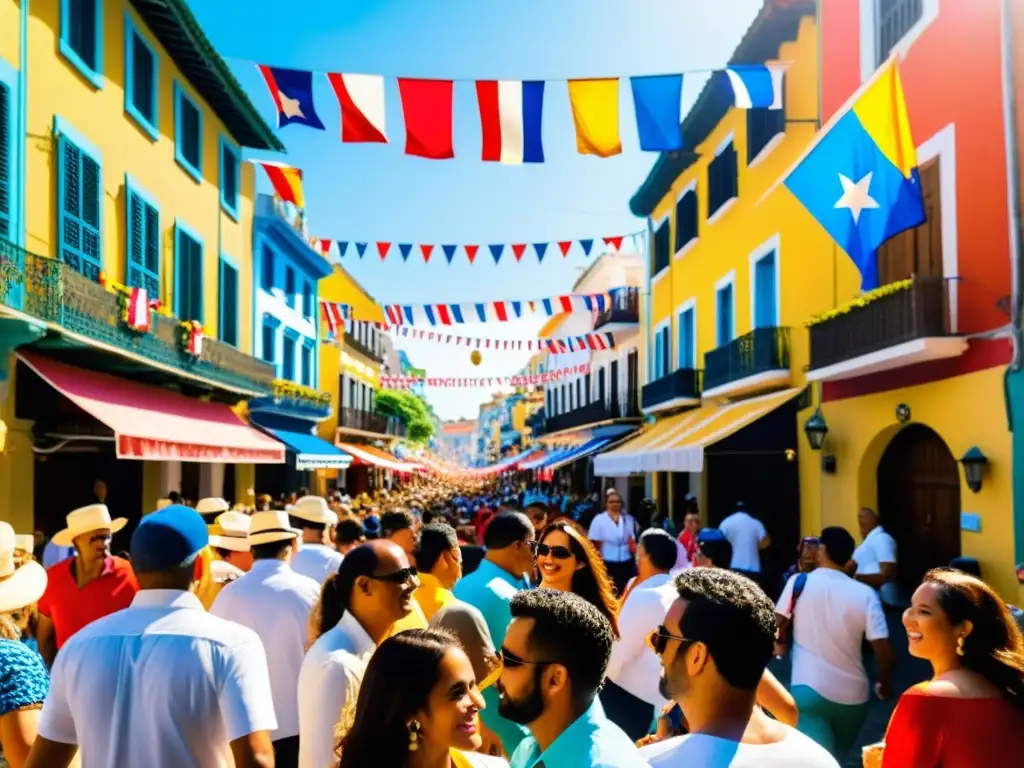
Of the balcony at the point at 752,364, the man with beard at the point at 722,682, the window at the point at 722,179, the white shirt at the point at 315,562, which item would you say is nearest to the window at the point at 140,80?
the white shirt at the point at 315,562

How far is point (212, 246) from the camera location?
17562 mm

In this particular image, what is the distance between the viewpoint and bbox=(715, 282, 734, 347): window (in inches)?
664

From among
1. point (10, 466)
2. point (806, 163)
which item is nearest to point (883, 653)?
point (806, 163)

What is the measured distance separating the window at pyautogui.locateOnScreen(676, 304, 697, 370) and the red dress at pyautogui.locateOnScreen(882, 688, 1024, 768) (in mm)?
16984

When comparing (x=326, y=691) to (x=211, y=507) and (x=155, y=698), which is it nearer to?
(x=155, y=698)

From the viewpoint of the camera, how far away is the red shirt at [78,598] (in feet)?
15.6

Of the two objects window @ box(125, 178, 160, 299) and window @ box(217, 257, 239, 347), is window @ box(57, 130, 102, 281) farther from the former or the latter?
window @ box(217, 257, 239, 347)

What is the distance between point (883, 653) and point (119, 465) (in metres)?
13.5

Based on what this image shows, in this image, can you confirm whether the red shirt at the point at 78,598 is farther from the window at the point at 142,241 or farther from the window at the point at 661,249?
the window at the point at 661,249

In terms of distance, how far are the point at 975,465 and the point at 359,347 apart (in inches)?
1257

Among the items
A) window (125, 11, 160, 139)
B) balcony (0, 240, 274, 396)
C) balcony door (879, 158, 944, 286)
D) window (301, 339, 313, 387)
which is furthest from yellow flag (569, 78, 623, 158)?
window (301, 339, 313, 387)

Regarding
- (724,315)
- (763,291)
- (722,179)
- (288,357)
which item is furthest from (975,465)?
(288,357)

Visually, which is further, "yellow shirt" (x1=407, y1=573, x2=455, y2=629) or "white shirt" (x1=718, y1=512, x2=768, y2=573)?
"white shirt" (x1=718, y1=512, x2=768, y2=573)

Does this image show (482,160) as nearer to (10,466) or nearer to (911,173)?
(911,173)
